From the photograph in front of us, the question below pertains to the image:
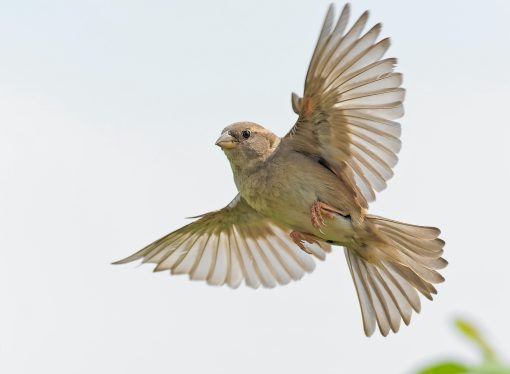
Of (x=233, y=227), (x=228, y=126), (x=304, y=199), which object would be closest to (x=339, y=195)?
(x=304, y=199)

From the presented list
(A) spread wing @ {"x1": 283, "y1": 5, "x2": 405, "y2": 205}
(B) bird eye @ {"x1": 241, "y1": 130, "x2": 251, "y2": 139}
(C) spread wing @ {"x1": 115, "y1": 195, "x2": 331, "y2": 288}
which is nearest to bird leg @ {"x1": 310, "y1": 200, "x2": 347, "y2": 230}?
(A) spread wing @ {"x1": 283, "y1": 5, "x2": 405, "y2": 205}

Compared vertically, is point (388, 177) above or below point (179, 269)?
below

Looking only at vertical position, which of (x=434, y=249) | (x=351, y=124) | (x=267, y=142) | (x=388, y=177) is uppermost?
(x=267, y=142)

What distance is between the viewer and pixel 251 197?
18.6 ft

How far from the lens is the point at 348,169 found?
564 centimetres

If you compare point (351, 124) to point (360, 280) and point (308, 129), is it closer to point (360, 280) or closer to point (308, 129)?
point (308, 129)

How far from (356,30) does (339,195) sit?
3.95 ft

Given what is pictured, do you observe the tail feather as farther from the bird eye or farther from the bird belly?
the bird eye

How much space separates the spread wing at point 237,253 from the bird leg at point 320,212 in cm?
148

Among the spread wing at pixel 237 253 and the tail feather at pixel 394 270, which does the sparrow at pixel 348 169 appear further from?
the spread wing at pixel 237 253

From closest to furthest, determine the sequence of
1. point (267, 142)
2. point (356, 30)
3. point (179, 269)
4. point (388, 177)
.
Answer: point (356, 30) < point (388, 177) < point (267, 142) < point (179, 269)

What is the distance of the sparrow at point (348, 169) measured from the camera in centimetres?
507

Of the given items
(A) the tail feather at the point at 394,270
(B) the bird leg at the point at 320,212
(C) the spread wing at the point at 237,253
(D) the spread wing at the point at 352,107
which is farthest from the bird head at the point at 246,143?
(C) the spread wing at the point at 237,253

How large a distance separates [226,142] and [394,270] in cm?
157
